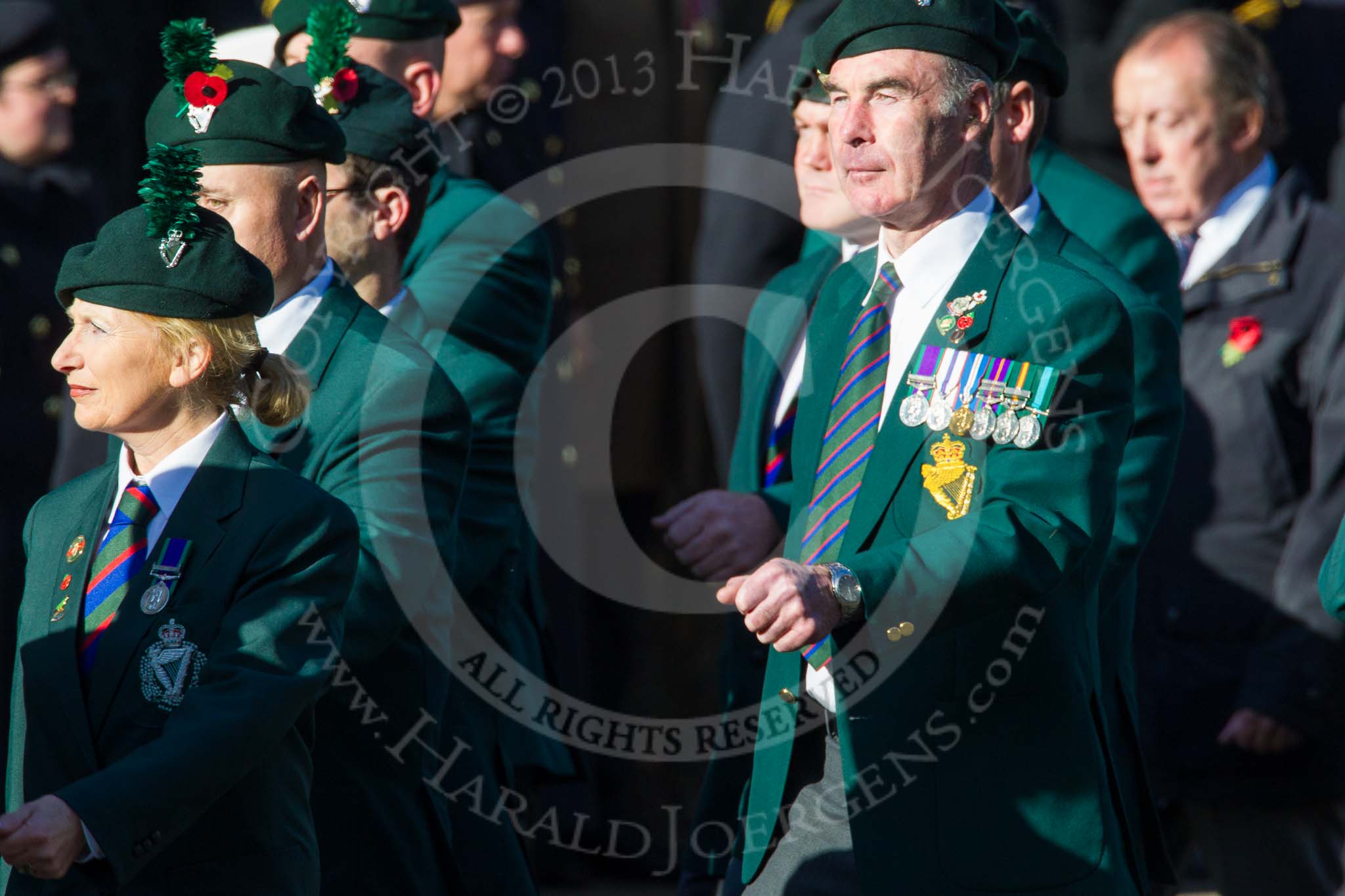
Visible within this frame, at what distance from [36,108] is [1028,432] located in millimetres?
3373

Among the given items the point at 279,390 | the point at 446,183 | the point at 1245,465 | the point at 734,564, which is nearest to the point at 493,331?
the point at 446,183

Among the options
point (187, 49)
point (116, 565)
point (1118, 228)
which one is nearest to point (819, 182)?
point (1118, 228)

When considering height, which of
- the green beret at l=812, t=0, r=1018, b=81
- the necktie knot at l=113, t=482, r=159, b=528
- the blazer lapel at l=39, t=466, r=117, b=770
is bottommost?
the blazer lapel at l=39, t=466, r=117, b=770

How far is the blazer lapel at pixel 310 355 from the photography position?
11.2 ft

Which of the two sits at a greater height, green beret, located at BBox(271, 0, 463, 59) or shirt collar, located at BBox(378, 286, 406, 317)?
green beret, located at BBox(271, 0, 463, 59)

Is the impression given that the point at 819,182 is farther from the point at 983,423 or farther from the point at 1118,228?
the point at 983,423

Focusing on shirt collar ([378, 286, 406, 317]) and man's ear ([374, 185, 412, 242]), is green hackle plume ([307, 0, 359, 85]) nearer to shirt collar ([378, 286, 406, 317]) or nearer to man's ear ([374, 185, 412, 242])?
man's ear ([374, 185, 412, 242])

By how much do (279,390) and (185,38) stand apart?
74 cm

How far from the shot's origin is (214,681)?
9.20ft

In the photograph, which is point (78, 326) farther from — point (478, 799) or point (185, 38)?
point (478, 799)

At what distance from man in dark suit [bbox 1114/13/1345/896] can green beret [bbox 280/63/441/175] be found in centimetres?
206

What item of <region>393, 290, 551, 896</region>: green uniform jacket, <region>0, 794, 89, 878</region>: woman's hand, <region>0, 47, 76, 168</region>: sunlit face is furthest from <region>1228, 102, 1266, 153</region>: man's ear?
<region>0, 794, 89, 878</region>: woman's hand

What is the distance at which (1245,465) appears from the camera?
4.92 m

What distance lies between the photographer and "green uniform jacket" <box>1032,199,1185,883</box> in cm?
363
